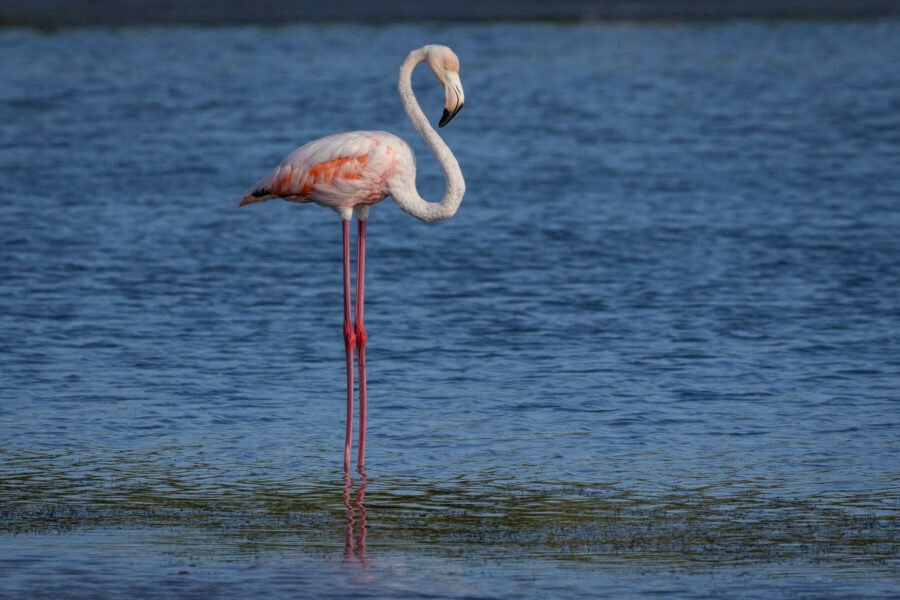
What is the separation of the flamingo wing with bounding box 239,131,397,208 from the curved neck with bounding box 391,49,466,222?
15cm

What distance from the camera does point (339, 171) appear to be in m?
8.92

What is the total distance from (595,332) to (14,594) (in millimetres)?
6010

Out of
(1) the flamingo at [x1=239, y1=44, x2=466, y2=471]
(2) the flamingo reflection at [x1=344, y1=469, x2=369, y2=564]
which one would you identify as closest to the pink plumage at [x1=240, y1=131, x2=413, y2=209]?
(1) the flamingo at [x1=239, y1=44, x2=466, y2=471]

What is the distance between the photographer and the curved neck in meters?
8.73

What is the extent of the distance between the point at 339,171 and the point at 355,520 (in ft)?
7.45

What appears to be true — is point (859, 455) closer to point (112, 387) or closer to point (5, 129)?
point (112, 387)

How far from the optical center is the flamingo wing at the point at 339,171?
8.91m

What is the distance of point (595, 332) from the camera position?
11.5 meters

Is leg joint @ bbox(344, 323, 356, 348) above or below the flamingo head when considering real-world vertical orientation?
below

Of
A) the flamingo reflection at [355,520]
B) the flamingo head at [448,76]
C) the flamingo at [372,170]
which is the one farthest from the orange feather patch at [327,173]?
the flamingo reflection at [355,520]

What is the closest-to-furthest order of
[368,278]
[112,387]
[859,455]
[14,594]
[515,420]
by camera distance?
[14,594], [859,455], [515,420], [112,387], [368,278]

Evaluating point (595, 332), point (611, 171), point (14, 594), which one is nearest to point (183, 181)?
point (611, 171)

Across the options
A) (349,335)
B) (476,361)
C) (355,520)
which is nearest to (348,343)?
(349,335)

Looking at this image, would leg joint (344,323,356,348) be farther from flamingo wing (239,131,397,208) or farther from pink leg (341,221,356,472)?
flamingo wing (239,131,397,208)
